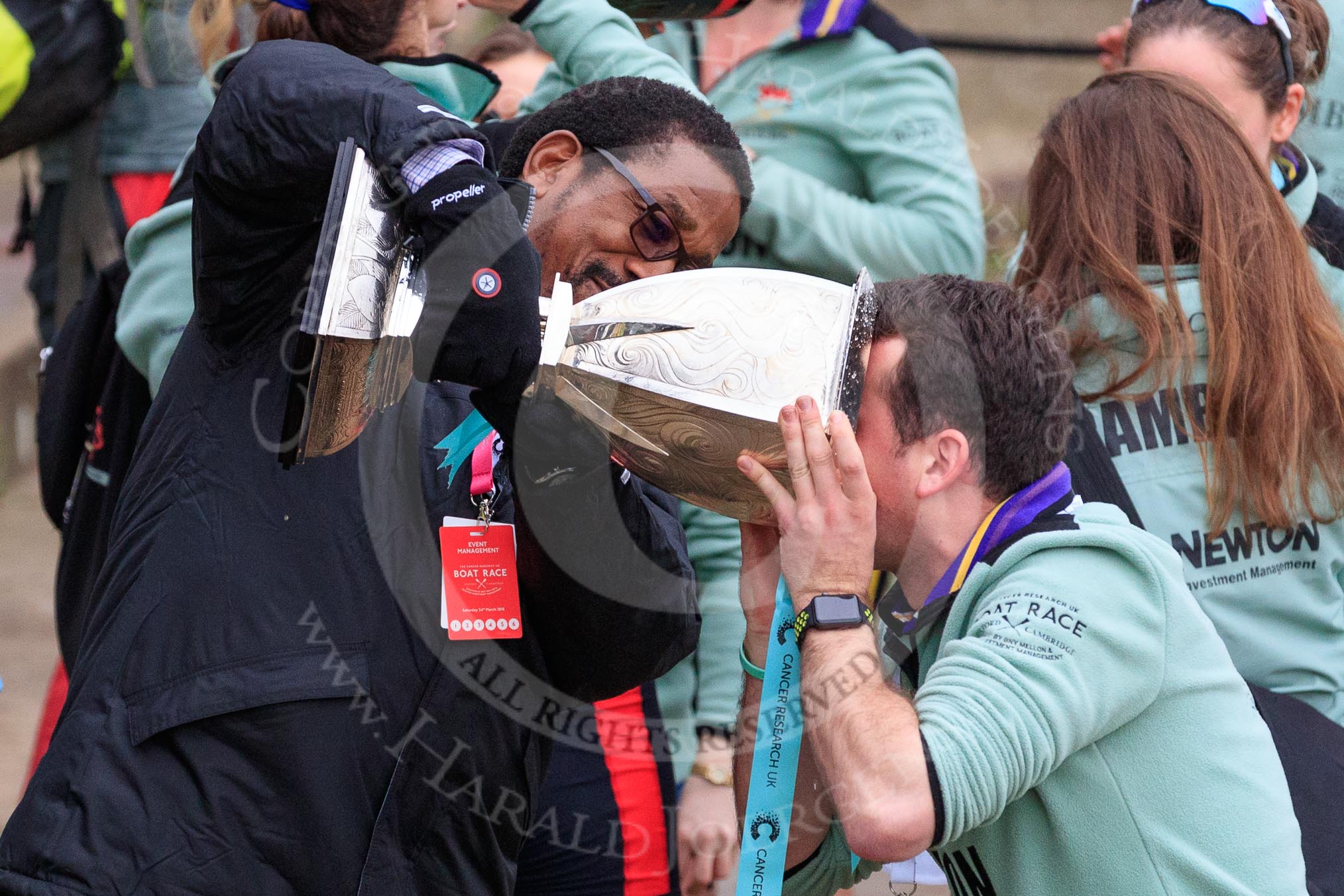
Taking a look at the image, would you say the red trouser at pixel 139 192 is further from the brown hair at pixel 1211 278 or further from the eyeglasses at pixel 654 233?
the brown hair at pixel 1211 278

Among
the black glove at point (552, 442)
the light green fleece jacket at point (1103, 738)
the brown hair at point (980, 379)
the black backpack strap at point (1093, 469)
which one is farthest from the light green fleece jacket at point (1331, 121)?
the black glove at point (552, 442)

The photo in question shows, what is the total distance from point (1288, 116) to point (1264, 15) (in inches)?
8.0

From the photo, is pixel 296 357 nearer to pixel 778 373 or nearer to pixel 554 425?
pixel 554 425

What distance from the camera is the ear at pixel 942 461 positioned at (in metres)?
1.79

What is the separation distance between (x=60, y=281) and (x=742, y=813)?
6.21 ft

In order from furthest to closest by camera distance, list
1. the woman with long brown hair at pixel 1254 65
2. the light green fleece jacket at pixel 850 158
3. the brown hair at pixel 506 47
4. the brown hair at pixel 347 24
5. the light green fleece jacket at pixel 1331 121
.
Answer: the brown hair at pixel 506 47, the light green fleece jacket at pixel 1331 121, the woman with long brown hair at pixel 1254 65, the light green fleece jacket at pixel 850 158, the brown hair at pixel 347 24

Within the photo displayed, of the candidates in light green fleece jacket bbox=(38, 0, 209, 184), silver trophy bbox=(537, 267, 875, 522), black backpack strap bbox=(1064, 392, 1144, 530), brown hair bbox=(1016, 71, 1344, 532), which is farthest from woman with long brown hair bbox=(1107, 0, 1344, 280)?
light green fleece jacket bbox=(38, 0, 209, 184)

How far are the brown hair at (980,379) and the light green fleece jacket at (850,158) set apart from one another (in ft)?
2.38

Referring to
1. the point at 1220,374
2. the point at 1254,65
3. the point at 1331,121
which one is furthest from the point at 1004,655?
Result: the point at 1331,121

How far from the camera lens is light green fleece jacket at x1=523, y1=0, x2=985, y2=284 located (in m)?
2.56

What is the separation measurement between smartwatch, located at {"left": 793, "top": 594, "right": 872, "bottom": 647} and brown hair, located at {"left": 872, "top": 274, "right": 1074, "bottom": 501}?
244mm

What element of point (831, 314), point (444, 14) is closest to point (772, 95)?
point (444, 14)

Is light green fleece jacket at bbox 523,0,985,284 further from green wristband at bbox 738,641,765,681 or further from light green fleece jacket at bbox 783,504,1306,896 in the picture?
light green fleece jacket at bbox 783,504,1306,896

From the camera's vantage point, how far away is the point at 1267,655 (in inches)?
86.0
